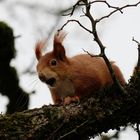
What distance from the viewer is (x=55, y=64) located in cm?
439

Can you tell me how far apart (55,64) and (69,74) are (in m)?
0.18

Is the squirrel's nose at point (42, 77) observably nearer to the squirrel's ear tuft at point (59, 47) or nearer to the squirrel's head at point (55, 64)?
the squirrel's head at point (55, 64)

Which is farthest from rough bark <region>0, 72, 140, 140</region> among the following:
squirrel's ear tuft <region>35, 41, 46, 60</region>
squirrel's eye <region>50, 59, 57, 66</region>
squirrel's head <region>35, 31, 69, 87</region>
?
squirrel's ear tuft <region>35, 41, 46, 60</region>

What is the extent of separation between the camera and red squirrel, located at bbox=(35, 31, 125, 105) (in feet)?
14.0

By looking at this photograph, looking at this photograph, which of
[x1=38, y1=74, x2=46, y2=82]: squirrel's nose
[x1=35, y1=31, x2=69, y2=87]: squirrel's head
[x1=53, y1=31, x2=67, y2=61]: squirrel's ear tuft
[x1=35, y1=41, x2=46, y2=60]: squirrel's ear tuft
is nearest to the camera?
[x1=38, y1=74, x2=46, y2=82]: squirrel's nose

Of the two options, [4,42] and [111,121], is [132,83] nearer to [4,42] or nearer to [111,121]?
[111,121]

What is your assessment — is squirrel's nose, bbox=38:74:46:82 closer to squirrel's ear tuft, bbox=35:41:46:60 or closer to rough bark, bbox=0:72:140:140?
squirrel's ear tuft, bbox=35:41:46:60

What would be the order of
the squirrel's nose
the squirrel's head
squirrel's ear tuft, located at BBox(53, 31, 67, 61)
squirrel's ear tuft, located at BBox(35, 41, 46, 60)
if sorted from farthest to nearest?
squirrel's ear tuft, located at BBox(35, 41, 46, 60) → squirrel's ear tuft, located at BBox(53, 31, 67, 61) → the squirrel's head → the squirrel's nose

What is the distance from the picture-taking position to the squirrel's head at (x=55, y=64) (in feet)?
13.8

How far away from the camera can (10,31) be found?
139 inches

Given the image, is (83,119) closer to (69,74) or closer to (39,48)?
(69,74)

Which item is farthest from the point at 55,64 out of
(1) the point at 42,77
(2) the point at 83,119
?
(2) the point at 83,119

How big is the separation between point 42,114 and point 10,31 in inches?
32.0

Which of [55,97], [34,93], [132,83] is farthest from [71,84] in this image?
[132,83]
